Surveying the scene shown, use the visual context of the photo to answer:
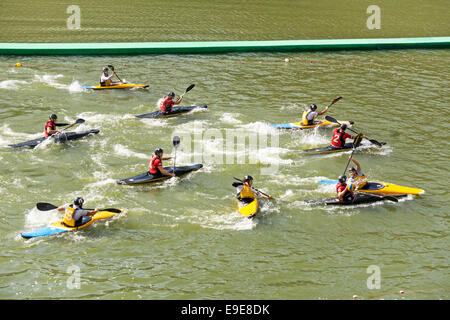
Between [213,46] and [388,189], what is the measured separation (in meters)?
14.3

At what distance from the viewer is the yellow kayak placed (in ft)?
45.9

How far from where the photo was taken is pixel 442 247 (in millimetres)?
12078

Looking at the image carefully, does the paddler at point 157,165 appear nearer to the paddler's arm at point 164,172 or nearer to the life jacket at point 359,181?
the paddler's arm at point 164,172

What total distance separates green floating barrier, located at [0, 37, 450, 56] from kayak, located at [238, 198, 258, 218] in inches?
559

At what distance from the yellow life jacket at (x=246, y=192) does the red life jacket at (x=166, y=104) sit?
6768 mm

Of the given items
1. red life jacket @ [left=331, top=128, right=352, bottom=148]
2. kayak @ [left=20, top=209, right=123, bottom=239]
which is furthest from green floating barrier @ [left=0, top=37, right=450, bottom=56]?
kayak @ [left=20, top=209, right=123, bottom=239]

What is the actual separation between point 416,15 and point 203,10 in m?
14.1

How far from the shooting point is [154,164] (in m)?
14.4

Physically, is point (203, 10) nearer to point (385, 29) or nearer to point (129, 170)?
point (385, 29)

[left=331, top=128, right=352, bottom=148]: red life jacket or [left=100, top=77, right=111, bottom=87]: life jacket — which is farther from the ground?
[left=100, top=77, right=111, bottom=87]: life jacket

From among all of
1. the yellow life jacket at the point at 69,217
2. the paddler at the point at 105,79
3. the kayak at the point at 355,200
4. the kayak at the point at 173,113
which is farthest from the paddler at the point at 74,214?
the paddler at the point at 105,79

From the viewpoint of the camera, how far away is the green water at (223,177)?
35.7ft

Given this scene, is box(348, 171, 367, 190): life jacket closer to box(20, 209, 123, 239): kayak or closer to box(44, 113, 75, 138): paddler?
box(20, 209, 123, 239): kayak
